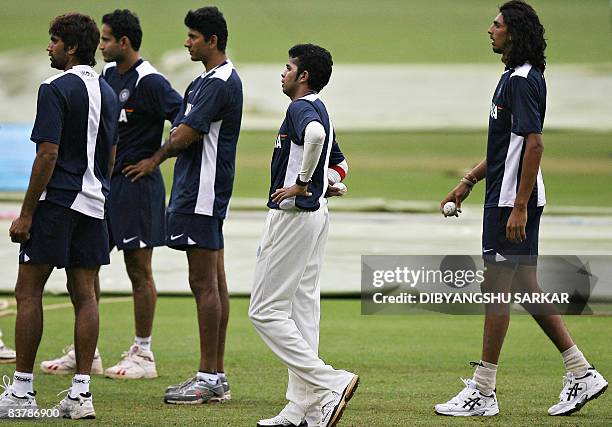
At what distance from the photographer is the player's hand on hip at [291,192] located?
170 inches

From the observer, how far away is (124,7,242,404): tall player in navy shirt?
500cm

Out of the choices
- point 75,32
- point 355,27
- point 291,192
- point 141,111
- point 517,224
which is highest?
point 355,27

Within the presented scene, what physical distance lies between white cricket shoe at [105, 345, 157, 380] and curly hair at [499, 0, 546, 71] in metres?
2.13

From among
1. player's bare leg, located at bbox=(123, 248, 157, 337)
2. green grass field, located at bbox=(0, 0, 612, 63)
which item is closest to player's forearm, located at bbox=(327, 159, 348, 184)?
player's bare leg, located at bbox=(123, 248, 157, 337)

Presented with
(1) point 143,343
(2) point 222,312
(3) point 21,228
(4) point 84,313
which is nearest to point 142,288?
(1) point 143,343

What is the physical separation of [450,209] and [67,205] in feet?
5.05

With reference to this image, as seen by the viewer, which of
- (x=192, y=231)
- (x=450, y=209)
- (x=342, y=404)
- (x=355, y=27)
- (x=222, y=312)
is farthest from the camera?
(x=355, y=27)

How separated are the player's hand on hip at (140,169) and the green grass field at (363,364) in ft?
3.00

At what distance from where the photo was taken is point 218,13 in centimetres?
517

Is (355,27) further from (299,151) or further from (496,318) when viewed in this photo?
(299,151)

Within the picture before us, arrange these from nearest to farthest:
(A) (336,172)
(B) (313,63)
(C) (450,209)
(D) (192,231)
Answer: (B) (313,63)
(A) (336,172)
(C) (450,209)
(D) (192,231)

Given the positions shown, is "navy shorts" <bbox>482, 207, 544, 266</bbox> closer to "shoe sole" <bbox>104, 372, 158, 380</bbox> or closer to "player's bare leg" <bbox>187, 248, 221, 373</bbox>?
"player's bare leg" <bbox>187, 248, 221, 373</bbox>

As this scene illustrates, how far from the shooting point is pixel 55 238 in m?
4.51

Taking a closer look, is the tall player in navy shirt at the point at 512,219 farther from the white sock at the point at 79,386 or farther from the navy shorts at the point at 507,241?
the white sock at the point at 79,386
